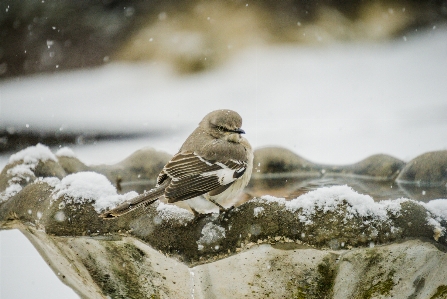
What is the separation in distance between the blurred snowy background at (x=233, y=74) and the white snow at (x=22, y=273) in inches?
50.6

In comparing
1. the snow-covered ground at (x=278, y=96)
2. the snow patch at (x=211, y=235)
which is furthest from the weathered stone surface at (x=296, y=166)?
the snow-covered ground at (x=278, y=96)

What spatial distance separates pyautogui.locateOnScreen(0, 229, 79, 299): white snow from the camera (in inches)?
134

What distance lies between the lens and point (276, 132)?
6.17 meters

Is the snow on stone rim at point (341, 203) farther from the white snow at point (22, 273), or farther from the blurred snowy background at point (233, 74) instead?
the blurred snowy background at point (233, 74)

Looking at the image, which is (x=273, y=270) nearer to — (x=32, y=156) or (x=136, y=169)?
(x=32, y=156)

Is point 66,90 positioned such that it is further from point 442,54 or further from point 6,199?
point 442,54

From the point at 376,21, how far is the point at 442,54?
94 centimetres

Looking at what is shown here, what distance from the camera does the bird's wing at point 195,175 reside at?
2012 millimetres

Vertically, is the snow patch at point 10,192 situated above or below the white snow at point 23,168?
below

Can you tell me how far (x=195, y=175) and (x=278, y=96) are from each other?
14.9 ft

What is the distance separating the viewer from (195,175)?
7.00 feet

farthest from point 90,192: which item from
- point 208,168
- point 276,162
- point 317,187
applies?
point 276,162

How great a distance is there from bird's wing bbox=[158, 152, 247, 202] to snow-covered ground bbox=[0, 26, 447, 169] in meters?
3.41

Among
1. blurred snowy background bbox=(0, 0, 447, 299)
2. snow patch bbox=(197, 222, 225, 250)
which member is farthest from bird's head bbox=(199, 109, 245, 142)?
blurred snowy background bbox=(0, 0, 447, 299)
